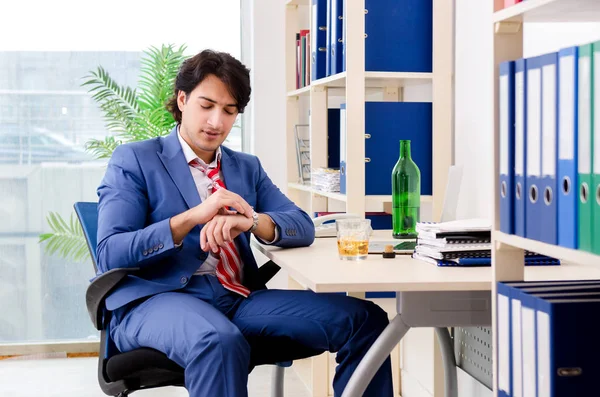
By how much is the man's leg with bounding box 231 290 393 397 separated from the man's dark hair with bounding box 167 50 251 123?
641mm

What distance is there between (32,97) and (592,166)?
3.84 m

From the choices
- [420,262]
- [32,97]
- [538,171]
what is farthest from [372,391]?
[32,97]

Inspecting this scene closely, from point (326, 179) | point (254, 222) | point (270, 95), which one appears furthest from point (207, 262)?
point (270, 95)

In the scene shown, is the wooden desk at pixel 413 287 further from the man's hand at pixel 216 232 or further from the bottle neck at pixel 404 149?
the bottle neck at pixel 404 149

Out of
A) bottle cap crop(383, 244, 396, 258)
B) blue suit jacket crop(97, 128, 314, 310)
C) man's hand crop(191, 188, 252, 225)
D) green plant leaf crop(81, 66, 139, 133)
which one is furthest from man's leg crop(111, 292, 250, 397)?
green plant leaf crop(81, 66, 139, 133)

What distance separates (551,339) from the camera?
130 cm

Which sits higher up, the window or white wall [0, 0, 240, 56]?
white wall [0, 0, 240, 56]

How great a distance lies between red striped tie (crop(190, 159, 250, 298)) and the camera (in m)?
2.40

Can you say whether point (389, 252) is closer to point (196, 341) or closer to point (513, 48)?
point (196, 341)

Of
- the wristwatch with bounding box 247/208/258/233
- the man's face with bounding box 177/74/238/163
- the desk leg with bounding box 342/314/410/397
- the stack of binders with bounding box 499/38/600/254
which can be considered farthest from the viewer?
the man's face with bounding box 177/74/238/163

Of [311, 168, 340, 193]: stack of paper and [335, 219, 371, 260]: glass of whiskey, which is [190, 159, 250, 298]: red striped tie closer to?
[335, 219, 371, 260]: glass of whiskey

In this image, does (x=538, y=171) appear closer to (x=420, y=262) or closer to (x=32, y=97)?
(x=420, y=262)

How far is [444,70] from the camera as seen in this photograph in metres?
3.01

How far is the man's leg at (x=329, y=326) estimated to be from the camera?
2.20 m
